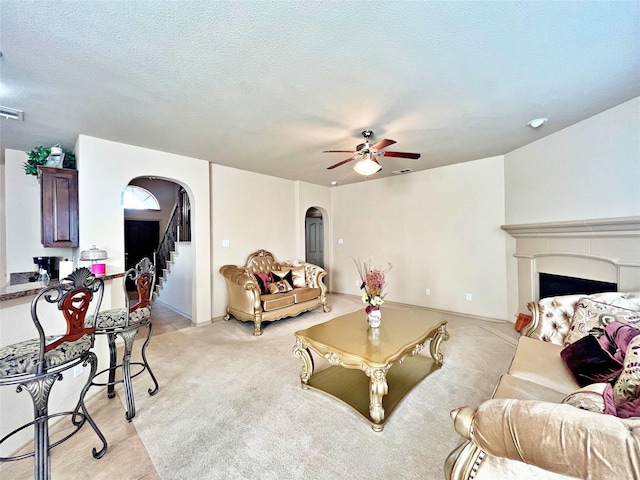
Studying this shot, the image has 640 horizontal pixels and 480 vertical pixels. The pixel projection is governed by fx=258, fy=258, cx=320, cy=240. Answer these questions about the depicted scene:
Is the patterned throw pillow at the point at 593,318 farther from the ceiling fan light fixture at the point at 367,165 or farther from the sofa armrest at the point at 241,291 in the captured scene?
the sofa armrest at the point at 241,291

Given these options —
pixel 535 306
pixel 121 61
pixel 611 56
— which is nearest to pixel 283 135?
pixel 121 61

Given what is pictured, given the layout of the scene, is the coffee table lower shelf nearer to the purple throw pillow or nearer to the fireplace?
the purple throw pillow

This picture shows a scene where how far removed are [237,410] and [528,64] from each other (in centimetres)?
349

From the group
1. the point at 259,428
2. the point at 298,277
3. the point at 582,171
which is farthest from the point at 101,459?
the point at 582,171

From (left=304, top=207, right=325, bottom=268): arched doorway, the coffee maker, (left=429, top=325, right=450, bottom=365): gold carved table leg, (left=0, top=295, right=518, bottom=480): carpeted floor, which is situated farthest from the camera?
(left=304, top=207, right=325, bottom=268): arched doorway

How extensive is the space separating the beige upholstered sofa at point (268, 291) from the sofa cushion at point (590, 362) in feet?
10.7

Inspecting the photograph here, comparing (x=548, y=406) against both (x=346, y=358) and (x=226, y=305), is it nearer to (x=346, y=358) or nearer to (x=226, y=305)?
(x=346, y=358)

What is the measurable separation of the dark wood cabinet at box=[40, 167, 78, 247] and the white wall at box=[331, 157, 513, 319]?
478 cm

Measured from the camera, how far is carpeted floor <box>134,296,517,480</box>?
1.56m

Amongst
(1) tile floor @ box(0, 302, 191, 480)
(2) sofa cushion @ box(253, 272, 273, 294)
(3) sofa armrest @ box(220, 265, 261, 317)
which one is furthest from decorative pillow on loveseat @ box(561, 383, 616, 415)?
(2) sofa cushion @ box(253, 272, 273, 294)

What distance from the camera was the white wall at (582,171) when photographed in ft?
8.30

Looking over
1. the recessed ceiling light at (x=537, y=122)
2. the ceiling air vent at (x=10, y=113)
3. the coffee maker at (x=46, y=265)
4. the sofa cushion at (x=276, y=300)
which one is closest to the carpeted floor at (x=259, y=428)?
the sofa cushion at (x=276, y=300)

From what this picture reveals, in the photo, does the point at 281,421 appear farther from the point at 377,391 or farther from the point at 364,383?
the point at 364,383

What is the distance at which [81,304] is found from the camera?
1.58 metres
